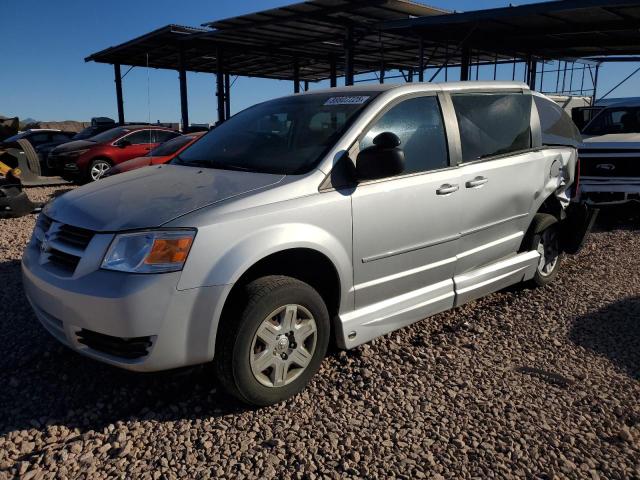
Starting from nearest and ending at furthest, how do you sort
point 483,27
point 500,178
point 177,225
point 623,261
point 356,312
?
1. point 177,225
2. point 356,312
3. point 500,178
4. point 623,261
5. point 483,27

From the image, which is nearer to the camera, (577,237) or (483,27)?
(577,237)

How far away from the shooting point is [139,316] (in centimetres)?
262

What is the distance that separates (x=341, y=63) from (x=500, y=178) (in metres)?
22.1

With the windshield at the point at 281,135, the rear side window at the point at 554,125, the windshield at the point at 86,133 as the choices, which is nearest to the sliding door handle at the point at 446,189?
the windshield at the point at 281,135

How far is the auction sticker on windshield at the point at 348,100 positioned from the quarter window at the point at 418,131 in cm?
20

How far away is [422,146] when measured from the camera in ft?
12.4

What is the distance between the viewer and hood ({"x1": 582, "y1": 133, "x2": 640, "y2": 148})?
25.6 ft

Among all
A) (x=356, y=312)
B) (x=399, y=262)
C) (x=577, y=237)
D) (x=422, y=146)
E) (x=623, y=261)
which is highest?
(x=422, y=146)

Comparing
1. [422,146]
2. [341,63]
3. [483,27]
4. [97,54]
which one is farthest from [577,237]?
[97,54]

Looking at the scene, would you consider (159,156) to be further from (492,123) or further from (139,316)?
(139,316)

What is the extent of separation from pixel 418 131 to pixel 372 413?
75.2 inches

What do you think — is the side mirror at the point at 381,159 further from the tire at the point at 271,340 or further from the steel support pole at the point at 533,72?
the steel support pole at the point at 533,72

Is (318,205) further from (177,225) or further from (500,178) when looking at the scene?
Result: (500,178)

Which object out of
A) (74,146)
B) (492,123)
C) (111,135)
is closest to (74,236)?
(492,123)
